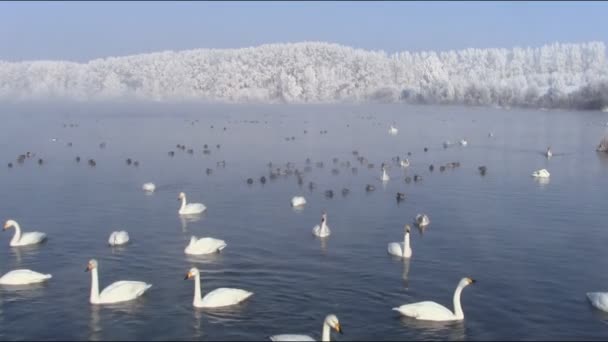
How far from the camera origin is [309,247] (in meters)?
21.8

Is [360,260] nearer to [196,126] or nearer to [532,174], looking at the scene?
[532,174]

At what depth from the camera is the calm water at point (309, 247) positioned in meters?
15.5

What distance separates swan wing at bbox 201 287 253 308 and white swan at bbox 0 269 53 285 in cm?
465

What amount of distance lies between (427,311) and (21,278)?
9.87 metres

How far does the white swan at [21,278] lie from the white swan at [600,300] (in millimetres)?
13243

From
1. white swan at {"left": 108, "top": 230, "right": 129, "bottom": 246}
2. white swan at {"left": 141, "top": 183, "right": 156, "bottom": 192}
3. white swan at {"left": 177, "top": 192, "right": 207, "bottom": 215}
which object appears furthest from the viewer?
white swan at {"left": 141, "top": 183, "right": 156, "bottom": 192}

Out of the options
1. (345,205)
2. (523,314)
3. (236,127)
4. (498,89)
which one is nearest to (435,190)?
(345,205)

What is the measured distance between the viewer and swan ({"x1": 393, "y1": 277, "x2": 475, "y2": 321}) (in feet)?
50.6

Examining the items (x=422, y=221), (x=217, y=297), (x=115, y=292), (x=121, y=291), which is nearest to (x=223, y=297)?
(x=217, y=297)

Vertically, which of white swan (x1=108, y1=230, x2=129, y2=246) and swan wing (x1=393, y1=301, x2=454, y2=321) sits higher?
white swan (x1=108, y1=230, x2=129, y2=246)

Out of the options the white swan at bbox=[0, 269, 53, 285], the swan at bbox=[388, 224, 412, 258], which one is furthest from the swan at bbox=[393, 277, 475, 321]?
the white swan at bbox=[0, 269, 53, 285]

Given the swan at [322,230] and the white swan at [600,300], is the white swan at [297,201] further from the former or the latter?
the white swan at [600,300]

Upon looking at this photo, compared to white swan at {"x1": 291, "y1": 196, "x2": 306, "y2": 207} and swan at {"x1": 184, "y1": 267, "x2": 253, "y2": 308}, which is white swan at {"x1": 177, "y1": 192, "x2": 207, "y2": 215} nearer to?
white swan at {"x1": 291, "y1": 196, "x2": 306, "y2": 207}

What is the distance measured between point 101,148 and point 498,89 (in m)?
108
